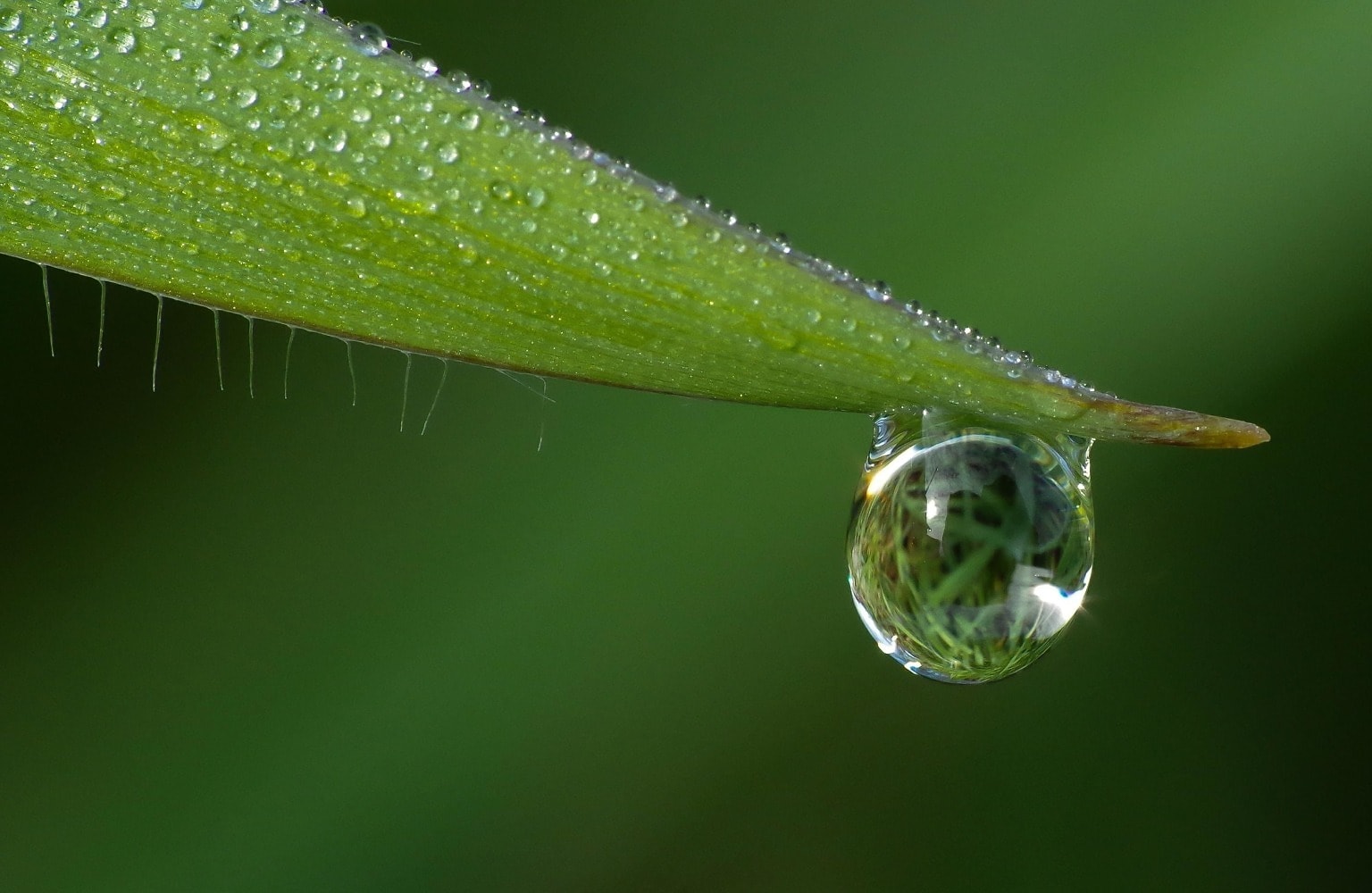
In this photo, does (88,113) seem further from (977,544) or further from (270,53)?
(977,544)

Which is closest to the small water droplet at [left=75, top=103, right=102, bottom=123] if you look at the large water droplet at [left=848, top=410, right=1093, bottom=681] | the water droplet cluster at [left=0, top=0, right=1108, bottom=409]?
the water droplet cluster at [left=0, top=0, right=1108, bottom=409]

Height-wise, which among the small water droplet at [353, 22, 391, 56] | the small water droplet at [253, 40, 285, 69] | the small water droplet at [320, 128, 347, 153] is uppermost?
the small water droplet at [353, 22, 391, 56]

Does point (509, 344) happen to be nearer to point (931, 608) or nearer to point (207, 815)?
point (931, 608)

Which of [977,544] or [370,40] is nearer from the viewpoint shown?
[370,40]

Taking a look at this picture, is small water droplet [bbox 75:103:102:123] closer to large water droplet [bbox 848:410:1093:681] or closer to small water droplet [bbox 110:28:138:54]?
small water droplet [bbox 110:28:138:54]

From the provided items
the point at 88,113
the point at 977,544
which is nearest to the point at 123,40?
the point at 88,113

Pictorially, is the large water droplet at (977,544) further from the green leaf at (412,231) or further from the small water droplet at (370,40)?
the small water droplet at (370,40)
